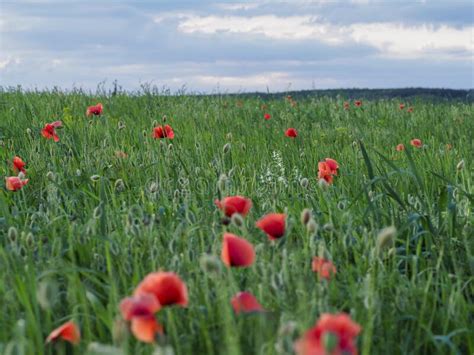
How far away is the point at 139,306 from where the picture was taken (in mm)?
1125

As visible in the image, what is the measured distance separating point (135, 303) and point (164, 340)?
9cm

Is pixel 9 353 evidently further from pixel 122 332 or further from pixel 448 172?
pixel 448 172

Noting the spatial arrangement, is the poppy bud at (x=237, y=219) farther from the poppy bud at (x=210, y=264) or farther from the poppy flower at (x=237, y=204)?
the poppy bud at (x=210, y=264)

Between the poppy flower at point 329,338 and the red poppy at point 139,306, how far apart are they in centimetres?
26

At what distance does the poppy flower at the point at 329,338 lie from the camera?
94cm

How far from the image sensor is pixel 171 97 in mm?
8617

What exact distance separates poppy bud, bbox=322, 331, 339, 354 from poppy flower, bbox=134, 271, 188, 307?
1.15 ft

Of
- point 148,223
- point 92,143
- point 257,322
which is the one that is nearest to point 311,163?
point 92,143

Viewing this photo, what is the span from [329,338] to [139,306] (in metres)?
0.34

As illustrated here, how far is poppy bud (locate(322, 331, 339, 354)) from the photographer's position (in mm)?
951

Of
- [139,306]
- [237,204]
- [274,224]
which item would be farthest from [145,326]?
[237,204]

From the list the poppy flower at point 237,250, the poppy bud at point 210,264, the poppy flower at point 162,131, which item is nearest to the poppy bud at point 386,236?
the poppy flower at point 237,250

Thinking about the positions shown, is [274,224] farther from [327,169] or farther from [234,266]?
[327,169]

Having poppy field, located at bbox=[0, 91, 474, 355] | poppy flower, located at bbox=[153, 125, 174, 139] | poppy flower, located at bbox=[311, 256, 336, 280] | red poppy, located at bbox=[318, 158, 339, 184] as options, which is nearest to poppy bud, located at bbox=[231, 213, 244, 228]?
poppy field, located at bbox=[0, 91, 474, 355]
